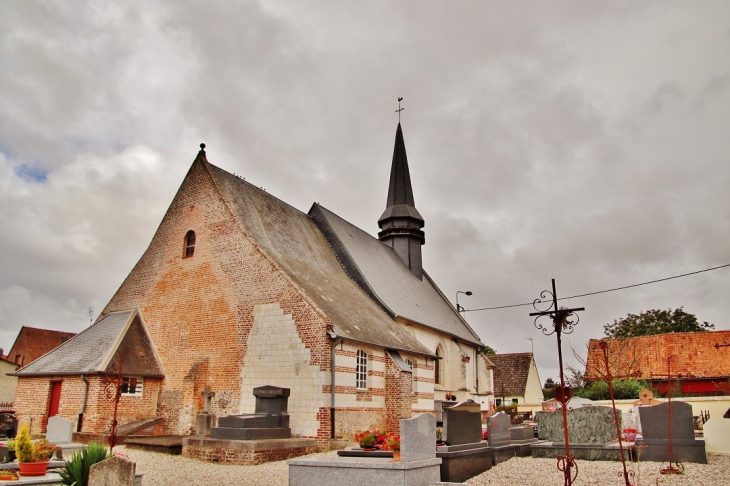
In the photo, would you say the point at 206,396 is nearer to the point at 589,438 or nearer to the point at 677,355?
the point at 589,438

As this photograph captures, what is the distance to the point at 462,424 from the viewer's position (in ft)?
37.7

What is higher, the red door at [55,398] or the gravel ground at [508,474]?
the red door at [55,398]

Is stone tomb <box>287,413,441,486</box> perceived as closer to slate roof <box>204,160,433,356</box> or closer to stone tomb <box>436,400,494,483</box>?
stone tomb <box>436,400,494,483</box>

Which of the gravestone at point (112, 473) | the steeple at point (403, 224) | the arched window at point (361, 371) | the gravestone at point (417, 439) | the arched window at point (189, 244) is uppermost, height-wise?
the steeple at point (403, 224)

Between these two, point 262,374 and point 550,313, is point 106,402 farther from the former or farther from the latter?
point 550,313

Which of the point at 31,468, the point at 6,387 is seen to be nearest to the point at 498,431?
the point at 31,468

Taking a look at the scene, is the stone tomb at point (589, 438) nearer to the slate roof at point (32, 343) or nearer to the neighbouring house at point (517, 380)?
the neighbouring house at point (517, 380)

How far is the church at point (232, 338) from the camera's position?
52.7 feet

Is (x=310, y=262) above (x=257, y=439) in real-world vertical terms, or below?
above

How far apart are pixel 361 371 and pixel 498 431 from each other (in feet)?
16.9

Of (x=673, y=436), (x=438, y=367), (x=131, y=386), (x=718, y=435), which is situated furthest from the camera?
(x=438, y=367)

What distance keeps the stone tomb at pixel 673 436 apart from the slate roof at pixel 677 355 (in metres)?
19.8

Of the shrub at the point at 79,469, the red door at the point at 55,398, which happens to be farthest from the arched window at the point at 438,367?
the shrub at the point at 79,469

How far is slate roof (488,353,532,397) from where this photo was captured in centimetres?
3866
